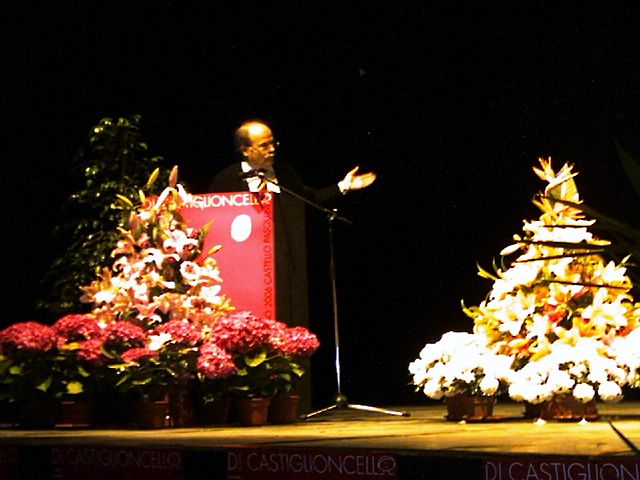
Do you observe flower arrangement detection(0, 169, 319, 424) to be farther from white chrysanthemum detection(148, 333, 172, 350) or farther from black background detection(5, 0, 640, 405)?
black background detection(5, 0, 640, 405)

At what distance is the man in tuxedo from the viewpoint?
5234 mm

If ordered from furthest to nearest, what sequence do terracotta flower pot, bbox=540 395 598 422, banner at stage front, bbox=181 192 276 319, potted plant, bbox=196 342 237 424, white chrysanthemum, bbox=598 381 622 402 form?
banner at stage front, bbox=181 192 276 319 → potted plant, bbox=196 342 237 424 → terracotta flower pot, bbox=540 395 598 422 → white chrysanthemum, bbox=598 381 622 402

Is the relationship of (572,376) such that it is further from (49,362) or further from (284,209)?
(49,362)

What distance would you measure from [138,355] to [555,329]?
179 centimetres

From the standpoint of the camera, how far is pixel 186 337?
15.4ft

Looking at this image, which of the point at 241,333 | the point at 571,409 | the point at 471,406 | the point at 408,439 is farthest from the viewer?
the point at 241,333

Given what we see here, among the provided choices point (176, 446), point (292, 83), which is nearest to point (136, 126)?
point (292, 83)

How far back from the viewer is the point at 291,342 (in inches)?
187

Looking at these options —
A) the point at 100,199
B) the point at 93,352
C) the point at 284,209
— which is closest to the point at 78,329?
the point at 93,352

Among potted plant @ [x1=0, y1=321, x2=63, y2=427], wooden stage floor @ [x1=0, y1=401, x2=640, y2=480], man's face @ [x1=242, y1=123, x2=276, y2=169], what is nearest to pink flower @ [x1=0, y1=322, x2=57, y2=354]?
potted plant @ [x1=0, y1=321, x2=63, y2=427]

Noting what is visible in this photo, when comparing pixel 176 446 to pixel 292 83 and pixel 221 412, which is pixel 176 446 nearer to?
pixel 221 412

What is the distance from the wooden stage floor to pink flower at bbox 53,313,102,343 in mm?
432

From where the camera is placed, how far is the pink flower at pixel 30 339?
494 centimetres

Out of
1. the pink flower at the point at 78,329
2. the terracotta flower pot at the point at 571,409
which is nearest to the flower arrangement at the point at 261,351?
the pink flower at the point at 78,329
